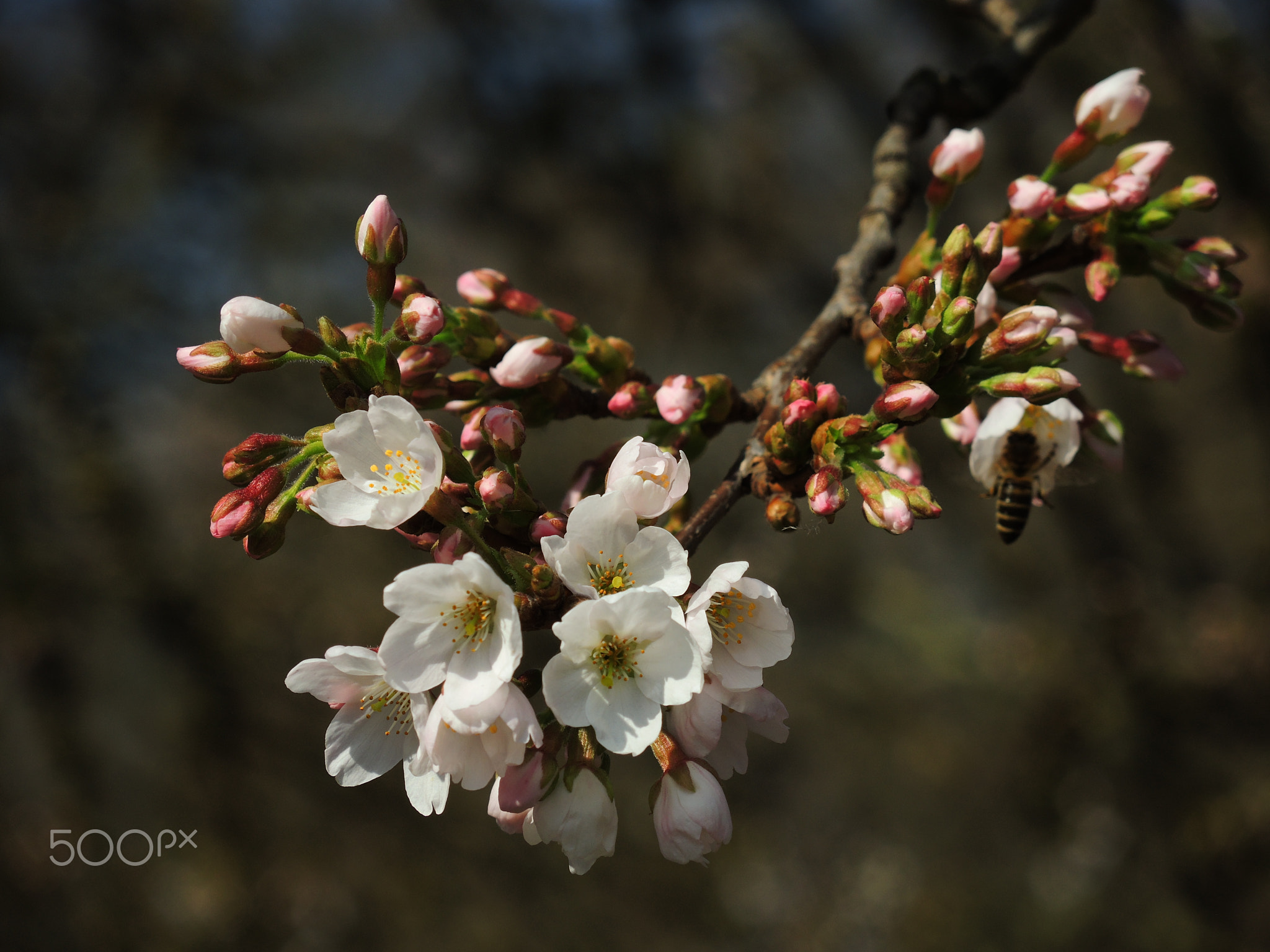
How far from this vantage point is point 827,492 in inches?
37.6

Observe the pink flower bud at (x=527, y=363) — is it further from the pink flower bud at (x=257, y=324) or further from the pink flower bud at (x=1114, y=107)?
the pink flower bud at (x=1114, y=107)

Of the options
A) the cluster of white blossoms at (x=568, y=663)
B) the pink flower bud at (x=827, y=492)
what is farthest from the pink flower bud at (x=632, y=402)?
the pink flower bud at (x=827, y=492)

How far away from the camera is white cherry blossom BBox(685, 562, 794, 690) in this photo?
0.85 metres

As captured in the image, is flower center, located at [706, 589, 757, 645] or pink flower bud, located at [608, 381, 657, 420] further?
pink flower bud, located at [608, 381, 657, 420]

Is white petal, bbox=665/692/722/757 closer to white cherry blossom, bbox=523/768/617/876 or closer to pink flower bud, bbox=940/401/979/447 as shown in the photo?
white cherry blossom, bbox=523/768/617/876

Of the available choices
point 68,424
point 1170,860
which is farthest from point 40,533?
point 1170,860

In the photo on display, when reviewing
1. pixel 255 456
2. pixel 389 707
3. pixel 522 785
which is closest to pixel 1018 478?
pixel 522 785

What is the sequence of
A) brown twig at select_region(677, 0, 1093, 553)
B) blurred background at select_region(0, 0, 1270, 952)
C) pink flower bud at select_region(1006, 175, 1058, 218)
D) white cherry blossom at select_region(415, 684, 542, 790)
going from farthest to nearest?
blurred background at select_region(0, 0, 1270, 952) < pink flower bud at select_region(1006, 175, 1058, 218) < brown twig at select_region(677, 0, 1093, 553) < white cherry blossom at select_region(415, 684, 542, 790)

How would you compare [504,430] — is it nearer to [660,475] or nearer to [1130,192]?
[660,475]

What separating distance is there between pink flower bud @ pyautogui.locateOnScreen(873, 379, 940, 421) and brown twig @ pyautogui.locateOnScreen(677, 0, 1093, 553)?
0.65ft

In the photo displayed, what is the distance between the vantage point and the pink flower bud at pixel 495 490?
0.89m

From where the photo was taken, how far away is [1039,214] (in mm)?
1254

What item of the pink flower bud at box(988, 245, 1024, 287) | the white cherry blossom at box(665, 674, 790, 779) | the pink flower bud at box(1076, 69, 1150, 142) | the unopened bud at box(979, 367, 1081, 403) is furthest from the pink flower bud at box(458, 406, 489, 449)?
the pink flower bud at box(1076, 69, 1150, 142)

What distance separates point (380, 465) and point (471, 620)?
0.73ft
